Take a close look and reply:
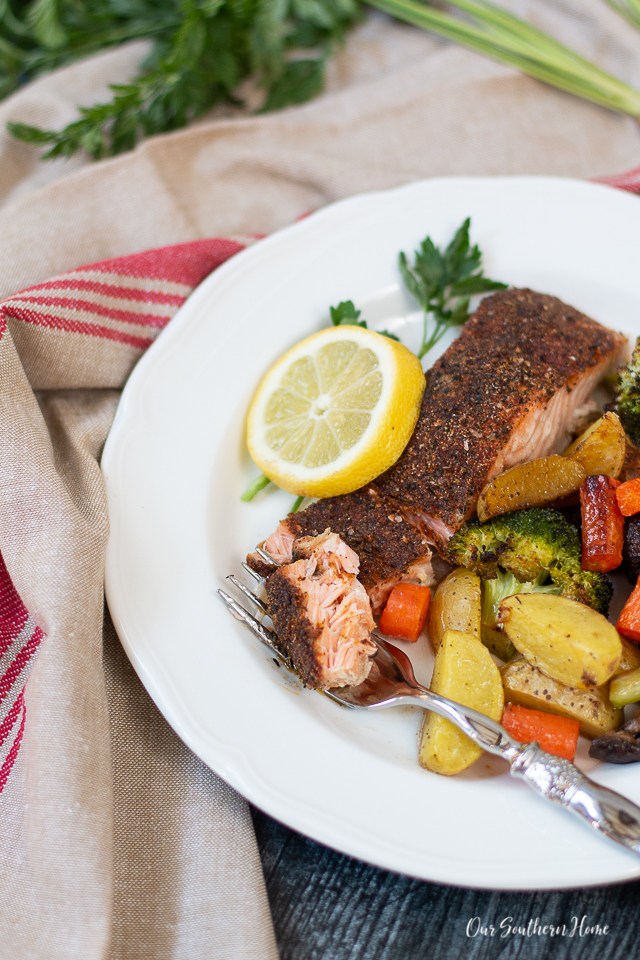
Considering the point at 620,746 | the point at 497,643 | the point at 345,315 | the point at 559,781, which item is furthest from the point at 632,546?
the point at 345,315

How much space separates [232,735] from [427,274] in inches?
94.8

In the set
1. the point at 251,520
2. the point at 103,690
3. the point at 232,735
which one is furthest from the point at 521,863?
the point at 251,520

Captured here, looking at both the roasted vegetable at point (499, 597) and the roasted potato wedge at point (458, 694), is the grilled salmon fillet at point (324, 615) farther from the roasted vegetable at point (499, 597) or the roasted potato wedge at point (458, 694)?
the roasted vegetable at point (499, 597)

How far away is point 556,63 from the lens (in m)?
4.82

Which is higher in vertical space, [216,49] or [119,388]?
[216,49]

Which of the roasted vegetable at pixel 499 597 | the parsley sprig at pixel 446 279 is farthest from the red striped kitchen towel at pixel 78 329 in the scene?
the roasted vegetable at pixel 499 597

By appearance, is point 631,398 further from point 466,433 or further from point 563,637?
point 563,637

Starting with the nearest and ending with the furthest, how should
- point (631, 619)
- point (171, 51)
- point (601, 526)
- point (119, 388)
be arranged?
point (631, 619) < point (601, 526) < point (119, 388) < point (171, 51)

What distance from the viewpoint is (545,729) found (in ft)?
9.80

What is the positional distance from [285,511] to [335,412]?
0.57 m

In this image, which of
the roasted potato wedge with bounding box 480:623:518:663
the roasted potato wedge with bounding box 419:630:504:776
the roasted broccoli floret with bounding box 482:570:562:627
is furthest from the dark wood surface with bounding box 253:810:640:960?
the roasted broccoli floret with bounding box 482:570:562:627

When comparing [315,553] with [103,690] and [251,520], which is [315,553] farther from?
[103,690]

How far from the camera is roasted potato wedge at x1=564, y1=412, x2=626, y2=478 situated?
11.3 feet

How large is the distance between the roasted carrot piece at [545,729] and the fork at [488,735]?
0.15 m
